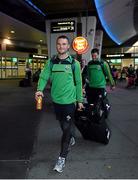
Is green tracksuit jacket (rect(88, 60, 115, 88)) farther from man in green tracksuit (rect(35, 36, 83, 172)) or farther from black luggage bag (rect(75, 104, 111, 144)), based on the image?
man in green tracksuit (rect(35, 36, 83, 172))

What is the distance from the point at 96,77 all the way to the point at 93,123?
1.62 meters

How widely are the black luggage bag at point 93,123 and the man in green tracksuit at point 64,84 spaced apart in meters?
1.18

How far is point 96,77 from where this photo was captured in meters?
7.48

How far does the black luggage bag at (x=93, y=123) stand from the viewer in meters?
6.05

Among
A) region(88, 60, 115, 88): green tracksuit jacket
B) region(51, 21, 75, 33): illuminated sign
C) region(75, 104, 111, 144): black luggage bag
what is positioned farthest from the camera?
region(51, 21, 75, 33): illuminated sign

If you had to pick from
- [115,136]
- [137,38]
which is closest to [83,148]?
[115,136]

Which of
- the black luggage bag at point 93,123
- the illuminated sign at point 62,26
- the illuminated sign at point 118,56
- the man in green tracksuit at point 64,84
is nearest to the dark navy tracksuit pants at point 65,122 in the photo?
the man in green tracksuit at point 64,84

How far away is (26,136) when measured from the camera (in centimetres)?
693

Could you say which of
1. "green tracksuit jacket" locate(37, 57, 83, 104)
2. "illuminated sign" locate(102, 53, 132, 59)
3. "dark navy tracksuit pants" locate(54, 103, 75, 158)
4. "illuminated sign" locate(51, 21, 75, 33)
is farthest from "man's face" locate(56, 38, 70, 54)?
"illuminated sign" locate(102, 53, 132, 59)

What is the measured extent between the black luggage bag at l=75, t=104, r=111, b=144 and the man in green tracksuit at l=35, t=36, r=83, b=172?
118cm

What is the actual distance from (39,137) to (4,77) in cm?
3465

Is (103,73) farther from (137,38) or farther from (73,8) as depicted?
(137,38)

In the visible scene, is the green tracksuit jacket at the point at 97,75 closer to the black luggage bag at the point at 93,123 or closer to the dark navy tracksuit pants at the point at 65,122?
the black luggage bag at the point at 93,123

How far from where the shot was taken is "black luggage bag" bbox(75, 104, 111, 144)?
6.05 meters
